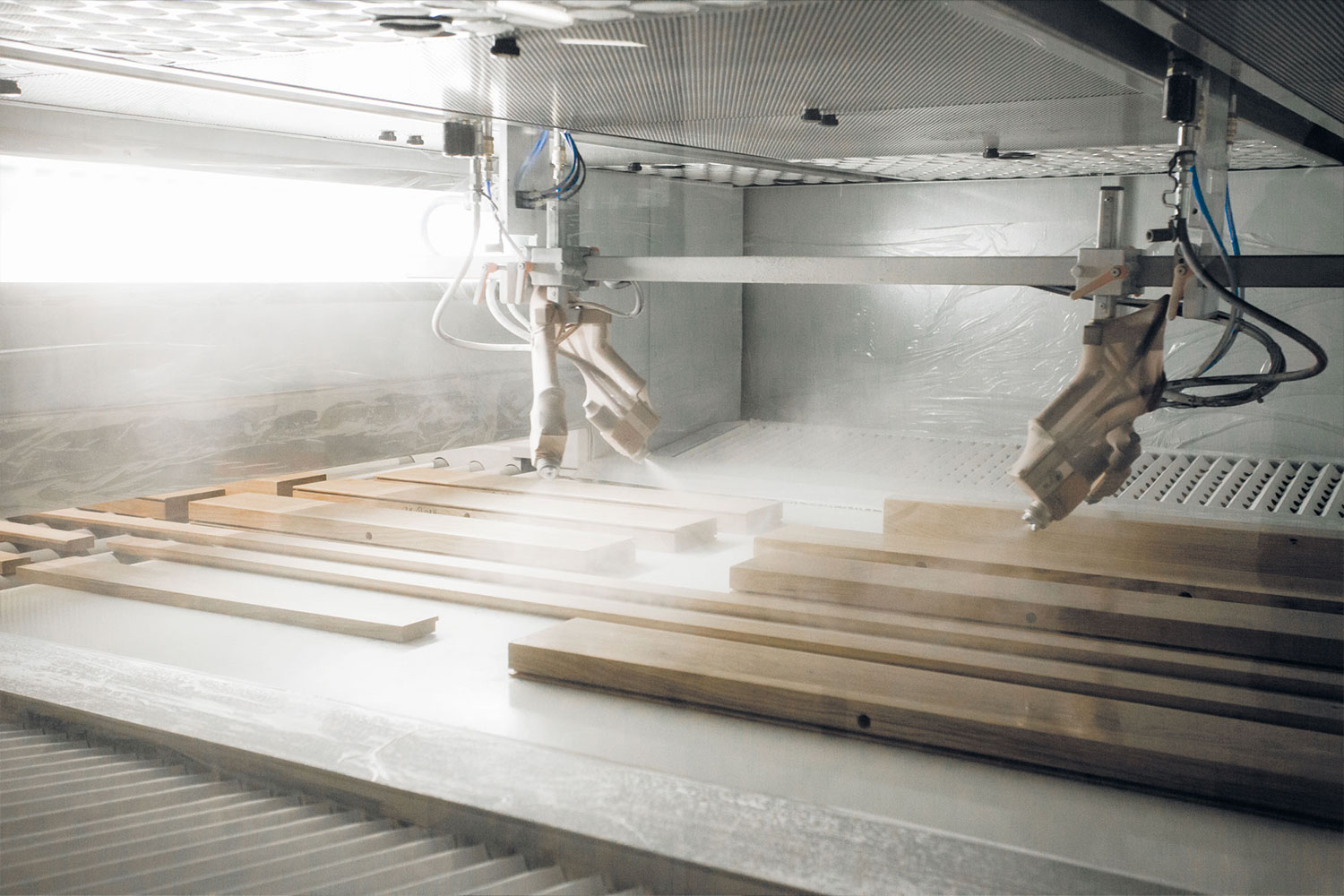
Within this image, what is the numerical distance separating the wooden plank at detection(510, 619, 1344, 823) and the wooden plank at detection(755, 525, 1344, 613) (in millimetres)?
466

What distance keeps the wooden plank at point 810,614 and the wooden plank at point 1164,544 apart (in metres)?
0.31

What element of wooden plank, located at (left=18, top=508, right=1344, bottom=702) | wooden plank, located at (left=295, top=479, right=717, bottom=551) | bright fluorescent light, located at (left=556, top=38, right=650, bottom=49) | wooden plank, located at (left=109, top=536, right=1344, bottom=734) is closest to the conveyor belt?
wooden plank, located at (left=109, top=536, right=1344, bottom=734)

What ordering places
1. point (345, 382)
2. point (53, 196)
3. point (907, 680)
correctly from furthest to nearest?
point (345, 382)
point (53, 196)
point (907, 680)

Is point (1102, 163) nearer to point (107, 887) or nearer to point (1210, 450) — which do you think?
point (1210, 450)

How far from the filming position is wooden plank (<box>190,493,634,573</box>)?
2.06m

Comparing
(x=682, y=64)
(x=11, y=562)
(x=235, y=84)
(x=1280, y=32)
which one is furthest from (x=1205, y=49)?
(x=11, y=562)

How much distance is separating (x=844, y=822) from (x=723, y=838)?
12 centimetres

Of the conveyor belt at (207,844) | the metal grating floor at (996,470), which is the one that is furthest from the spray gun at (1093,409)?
the metal grating floor at (996,470)

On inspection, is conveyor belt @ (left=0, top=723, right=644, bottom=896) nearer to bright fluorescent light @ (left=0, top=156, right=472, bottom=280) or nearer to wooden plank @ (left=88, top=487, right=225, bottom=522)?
bright fluorescent light @ (left=0, top=156, right=472, bottom=280)

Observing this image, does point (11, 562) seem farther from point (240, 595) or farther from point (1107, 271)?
point (1107, 271)

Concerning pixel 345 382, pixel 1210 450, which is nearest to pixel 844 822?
pixel 345 382

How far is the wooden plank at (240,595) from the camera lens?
1763 mm

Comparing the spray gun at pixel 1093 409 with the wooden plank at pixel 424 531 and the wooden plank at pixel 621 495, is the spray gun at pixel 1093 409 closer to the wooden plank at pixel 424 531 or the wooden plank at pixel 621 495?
the wooden plank at pixel 424 531

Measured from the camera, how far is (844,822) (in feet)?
Answer: 3.62
